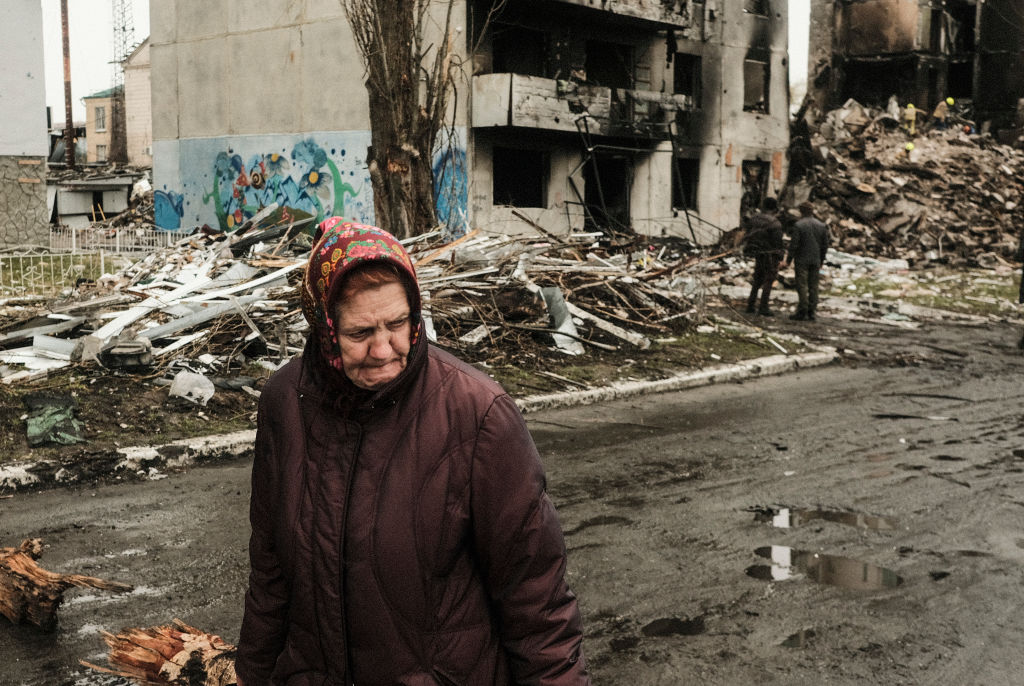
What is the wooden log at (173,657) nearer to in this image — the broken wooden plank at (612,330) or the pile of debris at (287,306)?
the pile of debris at (287,306)

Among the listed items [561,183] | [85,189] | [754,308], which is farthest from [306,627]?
[85,189]

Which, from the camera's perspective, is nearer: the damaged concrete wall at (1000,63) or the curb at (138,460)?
the curb at (138,460)

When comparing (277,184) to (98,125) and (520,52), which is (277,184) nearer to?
(520,52)

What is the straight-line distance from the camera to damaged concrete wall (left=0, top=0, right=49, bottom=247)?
23.1 metres

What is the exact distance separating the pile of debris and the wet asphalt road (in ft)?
7.39

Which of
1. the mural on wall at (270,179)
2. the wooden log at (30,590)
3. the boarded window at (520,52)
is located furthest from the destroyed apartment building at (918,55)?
the wooden log at (30,590)

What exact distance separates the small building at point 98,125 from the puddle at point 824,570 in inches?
3010

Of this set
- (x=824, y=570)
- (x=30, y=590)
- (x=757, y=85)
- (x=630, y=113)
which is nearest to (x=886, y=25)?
(x=757, y=85)

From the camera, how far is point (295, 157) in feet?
91.7

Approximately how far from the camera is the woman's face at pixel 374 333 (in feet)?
7.09

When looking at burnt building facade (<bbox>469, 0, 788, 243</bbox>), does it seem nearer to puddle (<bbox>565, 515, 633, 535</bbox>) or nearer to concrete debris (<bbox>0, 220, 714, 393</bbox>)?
concrete debris (<bbox>0, 220, 714, 393</bbox>)

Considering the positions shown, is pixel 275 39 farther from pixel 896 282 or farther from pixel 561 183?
pixel 896 282

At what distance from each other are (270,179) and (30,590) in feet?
82.7

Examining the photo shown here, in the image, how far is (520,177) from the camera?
91.8 feet
